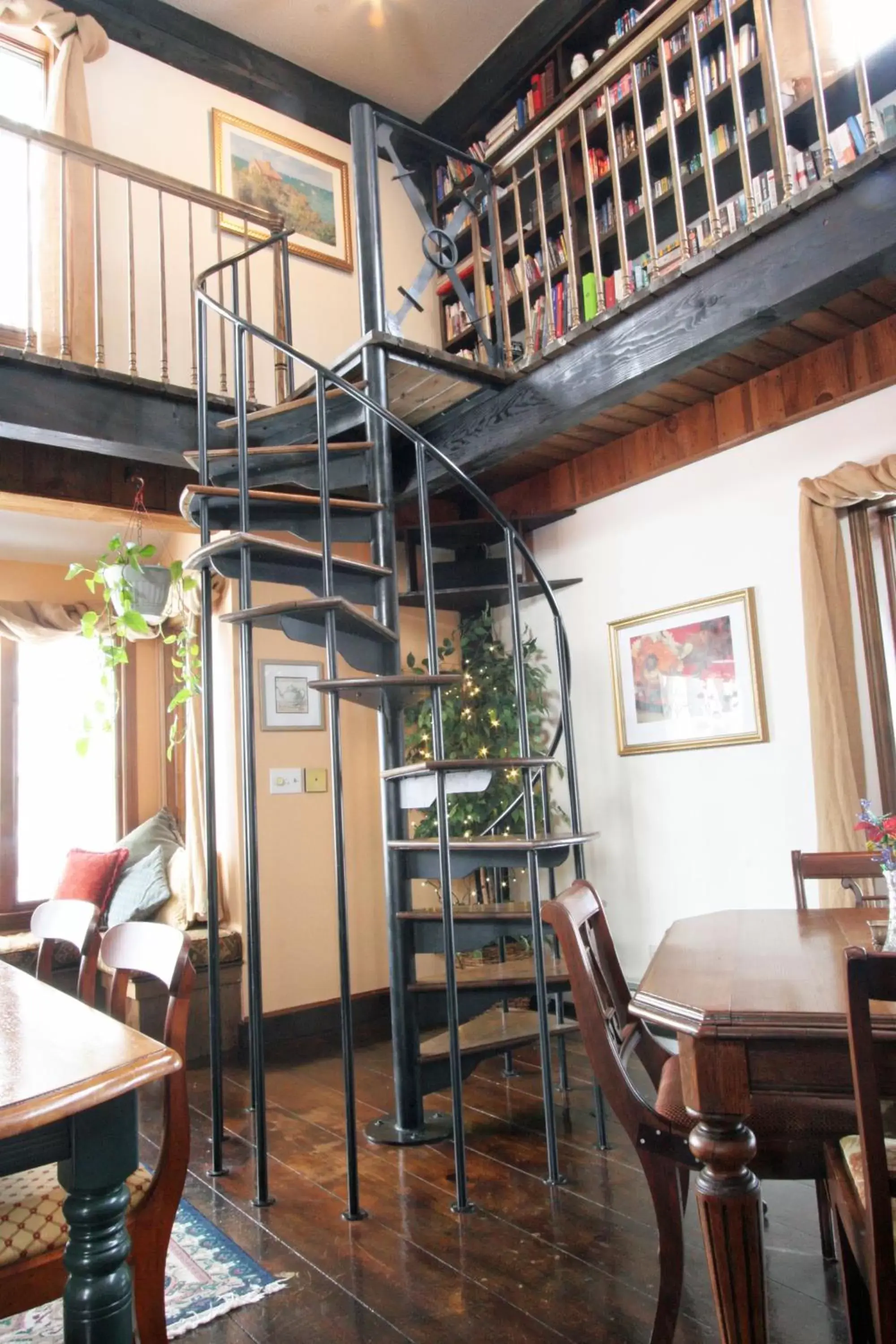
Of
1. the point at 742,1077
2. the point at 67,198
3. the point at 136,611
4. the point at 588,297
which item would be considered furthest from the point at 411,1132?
the point at 67,198

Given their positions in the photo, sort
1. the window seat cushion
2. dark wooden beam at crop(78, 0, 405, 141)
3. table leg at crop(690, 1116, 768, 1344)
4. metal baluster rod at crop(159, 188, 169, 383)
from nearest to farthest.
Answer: table leg at crop(690, 1116, 768, 1344) → metal baluster rod at crop(159, 188, 169, 383) → the window seat cushion → dark wooden beam at crop(78, 0, 405, 141)

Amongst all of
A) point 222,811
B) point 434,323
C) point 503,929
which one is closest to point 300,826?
point 222,811

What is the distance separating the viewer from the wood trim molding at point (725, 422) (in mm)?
3174

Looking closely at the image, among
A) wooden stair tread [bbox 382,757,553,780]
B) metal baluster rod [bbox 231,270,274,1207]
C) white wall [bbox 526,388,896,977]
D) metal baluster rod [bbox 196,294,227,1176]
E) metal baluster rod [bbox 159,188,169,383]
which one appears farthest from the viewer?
metal baluster rod [bbox 159,188,169,383]

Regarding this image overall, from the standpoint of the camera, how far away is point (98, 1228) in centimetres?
110

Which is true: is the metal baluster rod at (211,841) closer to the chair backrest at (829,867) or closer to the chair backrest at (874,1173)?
the chair backrest at (829,867)

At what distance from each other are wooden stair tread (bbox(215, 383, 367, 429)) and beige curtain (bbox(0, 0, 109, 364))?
875 millimetres

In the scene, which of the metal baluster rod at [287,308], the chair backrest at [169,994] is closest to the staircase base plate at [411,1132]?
the chair backrest at [169,994]

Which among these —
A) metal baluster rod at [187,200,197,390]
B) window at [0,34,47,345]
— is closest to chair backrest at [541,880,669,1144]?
metal baluster rod at [187,200,197,390]

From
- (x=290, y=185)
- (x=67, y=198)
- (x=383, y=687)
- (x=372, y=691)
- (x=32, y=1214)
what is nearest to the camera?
(x=32, y=1214)

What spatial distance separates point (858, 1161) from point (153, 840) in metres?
4.06

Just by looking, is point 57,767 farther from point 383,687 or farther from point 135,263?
point 383,687

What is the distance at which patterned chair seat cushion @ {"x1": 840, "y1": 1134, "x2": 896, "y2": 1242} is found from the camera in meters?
1.25

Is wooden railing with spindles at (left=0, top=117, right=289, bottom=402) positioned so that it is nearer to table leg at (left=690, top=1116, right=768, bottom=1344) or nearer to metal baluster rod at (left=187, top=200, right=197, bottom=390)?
metal baluster rod at (left=187, top=200, right=197, bottom=390)
